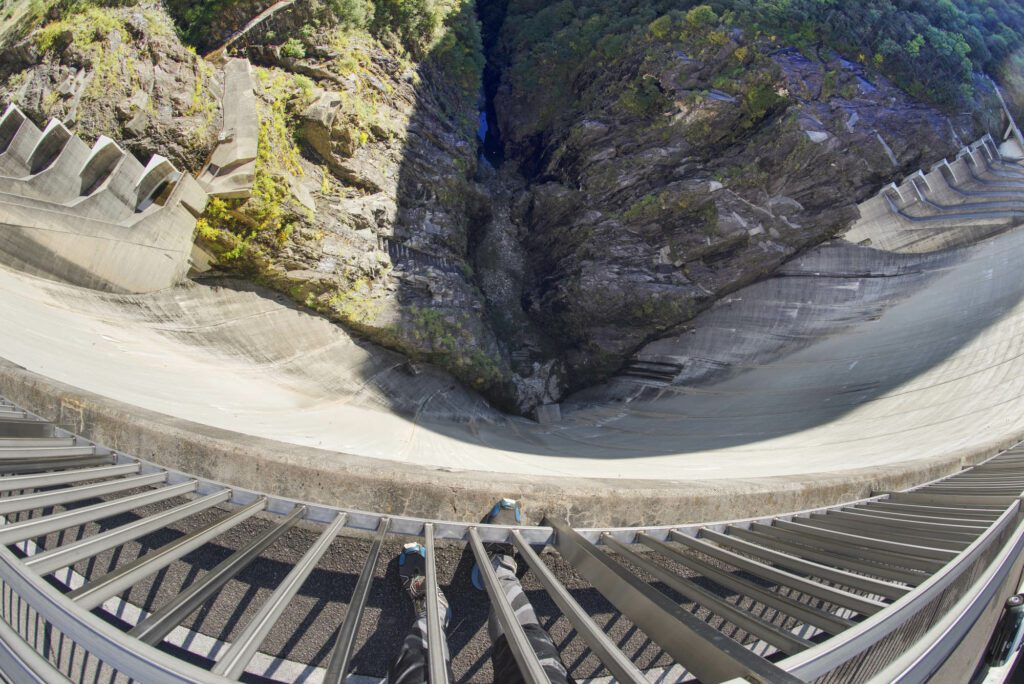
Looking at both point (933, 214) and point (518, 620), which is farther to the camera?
point (933, 214)

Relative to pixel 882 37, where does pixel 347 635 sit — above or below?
below

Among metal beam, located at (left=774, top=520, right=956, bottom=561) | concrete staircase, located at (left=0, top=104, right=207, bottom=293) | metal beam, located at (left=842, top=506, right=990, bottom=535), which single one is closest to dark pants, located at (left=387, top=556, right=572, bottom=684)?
metal beam, located at (left=774, top=520, right=956, bottom=561)

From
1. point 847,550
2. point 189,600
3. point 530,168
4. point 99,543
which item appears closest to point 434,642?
point 189,600

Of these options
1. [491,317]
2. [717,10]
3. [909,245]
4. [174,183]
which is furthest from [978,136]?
[174,183]

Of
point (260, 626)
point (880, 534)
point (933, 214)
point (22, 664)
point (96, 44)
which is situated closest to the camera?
point (22, 664)

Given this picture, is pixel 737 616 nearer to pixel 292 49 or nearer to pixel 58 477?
pixel 58 477

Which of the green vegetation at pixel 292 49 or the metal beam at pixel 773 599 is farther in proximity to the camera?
the green vegetation at pixel 292 49

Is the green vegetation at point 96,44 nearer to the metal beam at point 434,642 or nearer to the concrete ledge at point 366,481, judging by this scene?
the concrete ledge at point 366,481

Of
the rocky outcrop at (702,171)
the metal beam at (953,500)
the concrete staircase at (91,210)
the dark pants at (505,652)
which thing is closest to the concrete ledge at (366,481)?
the dark pants at (505,652)
